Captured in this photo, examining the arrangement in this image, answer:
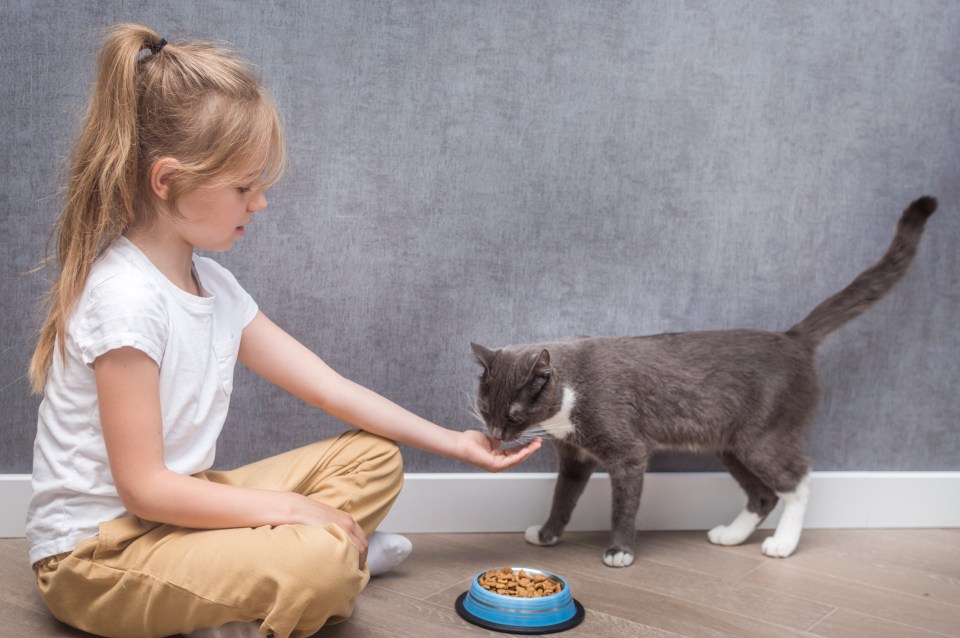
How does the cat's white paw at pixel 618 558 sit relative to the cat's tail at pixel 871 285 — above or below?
below

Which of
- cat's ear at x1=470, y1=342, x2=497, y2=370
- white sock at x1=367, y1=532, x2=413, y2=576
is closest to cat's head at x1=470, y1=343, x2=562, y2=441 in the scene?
cat's ear at x1=470, y1=342, x2=497, y2=370

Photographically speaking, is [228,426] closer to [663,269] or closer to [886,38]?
[663,269]

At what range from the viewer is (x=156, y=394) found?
3.84ft

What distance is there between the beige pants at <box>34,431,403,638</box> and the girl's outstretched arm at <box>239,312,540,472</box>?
28cm

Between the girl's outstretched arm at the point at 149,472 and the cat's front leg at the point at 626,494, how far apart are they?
68 cm

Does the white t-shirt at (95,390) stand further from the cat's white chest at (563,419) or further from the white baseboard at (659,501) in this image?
the cat's white chest at (563,419)

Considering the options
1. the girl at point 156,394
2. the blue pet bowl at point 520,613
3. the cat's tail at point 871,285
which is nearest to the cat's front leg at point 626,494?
the blue pet bowl at point 520,613

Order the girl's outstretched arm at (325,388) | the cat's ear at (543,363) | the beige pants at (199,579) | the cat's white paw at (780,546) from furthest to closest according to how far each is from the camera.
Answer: the cat's white paw at (780,546) < the cat's ear at (543,363) < the girl's outstretched arm at (325,388) < the beige pants at (199,579)

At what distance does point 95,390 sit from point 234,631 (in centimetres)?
36

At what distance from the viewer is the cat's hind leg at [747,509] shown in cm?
184

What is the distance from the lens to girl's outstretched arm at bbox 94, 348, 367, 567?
1.14 meters

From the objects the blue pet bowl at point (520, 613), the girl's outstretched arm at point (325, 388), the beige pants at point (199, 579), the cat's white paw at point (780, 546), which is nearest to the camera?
the beige pants at point (199, 579)

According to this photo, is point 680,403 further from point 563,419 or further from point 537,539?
point 537,539

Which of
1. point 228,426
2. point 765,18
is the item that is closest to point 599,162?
point 765,18
